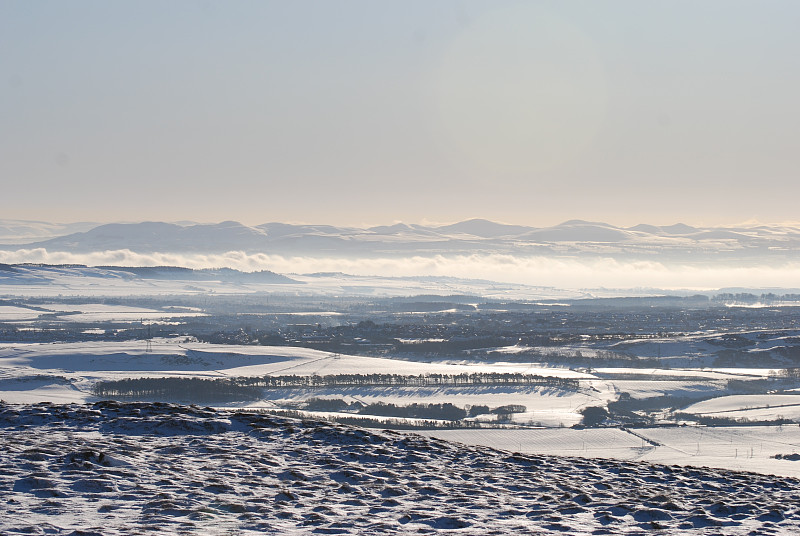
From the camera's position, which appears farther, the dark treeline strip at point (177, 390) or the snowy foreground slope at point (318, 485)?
the dark treeline strip at point (177, 390)

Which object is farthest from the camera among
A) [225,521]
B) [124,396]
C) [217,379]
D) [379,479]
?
[217,379]

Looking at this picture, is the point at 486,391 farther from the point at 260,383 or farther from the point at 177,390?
the point at 177,390

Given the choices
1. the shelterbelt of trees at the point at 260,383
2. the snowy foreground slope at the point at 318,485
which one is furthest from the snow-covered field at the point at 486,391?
the snowy foreground slope at the point at 318,485

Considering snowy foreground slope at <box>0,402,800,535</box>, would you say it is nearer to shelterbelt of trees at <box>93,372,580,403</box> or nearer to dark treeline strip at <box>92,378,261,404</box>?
dark treeline strip at <box>92,378,261,404</box>

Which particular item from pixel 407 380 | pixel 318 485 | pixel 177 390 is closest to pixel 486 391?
pixel 407 380

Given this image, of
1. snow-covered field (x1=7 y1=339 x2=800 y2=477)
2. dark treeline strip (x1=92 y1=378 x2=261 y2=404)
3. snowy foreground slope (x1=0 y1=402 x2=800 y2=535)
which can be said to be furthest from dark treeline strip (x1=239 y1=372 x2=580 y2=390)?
snowy foreground slope (x1=0 y1=402 x2=800 y2=535)

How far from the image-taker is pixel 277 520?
1464 cm

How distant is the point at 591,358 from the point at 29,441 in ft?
396

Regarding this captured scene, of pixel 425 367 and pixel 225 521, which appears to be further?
pixel 425 367

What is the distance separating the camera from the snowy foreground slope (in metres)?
14.6

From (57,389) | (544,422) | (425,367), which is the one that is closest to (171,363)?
(57,389)

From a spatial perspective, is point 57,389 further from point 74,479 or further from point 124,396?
point 74,479

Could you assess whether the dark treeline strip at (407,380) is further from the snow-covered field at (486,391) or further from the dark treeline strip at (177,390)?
the dark treeline strip at (177,390)

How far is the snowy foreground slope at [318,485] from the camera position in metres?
14.6
